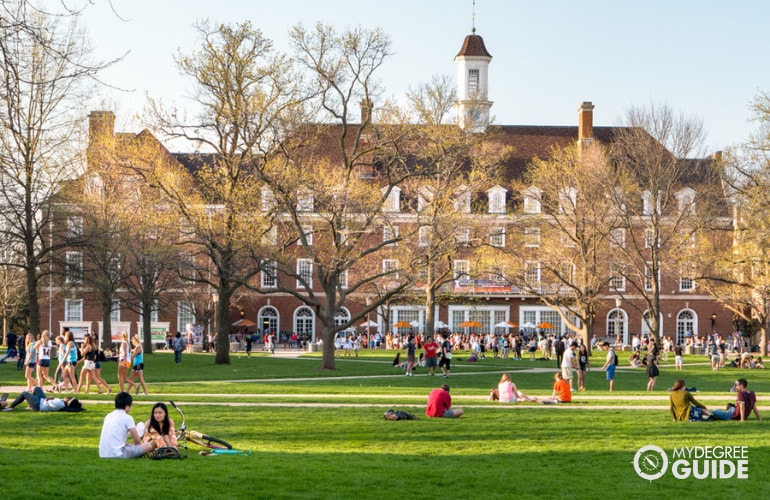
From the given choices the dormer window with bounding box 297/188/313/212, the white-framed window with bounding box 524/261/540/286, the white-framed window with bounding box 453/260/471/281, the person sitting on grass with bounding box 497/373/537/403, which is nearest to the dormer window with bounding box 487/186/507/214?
the white-framed window with bounding box 524/261/540/286

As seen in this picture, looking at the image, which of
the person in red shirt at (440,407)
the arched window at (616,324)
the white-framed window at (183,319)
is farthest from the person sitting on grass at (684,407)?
the white-framed window at (183,319)

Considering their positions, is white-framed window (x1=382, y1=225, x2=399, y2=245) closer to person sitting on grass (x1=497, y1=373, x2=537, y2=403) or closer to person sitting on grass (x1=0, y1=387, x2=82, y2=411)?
person sitting on grass (x1=497, y1=373, x2=537, y2=403)

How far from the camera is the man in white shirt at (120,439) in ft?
45.8

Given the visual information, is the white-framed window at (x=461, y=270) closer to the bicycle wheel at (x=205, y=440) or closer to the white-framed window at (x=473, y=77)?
the bicycle wheel at (x=205, y=440)

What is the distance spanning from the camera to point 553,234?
52469 mm

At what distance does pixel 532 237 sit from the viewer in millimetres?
50562

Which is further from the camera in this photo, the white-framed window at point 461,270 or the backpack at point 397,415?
the white-framed window at point 461,270

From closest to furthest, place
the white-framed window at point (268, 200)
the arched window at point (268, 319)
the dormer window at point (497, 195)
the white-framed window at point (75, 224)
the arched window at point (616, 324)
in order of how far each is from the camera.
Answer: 1. the white-framed window at point (268, 200)
2. the white-framed window at point (75, 224)
3. the arched window at point (616, 324)
4. the arched window at point (268, 319)
5. the dormer window at point (497, 195)

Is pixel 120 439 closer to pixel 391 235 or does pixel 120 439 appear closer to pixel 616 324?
pixel 391 235

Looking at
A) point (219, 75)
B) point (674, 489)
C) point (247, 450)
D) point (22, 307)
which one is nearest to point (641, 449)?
point (674, 489)

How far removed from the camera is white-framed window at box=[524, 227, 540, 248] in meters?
49.7

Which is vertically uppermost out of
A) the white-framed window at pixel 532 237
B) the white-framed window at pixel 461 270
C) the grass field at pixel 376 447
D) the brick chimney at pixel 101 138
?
the brick chimney at pixel 101 138

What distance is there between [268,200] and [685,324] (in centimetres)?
4226

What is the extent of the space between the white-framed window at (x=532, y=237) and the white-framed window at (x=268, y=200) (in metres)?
14.3
